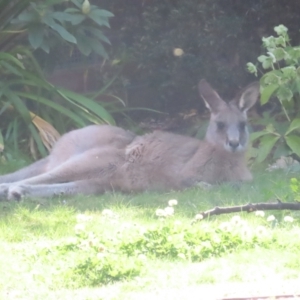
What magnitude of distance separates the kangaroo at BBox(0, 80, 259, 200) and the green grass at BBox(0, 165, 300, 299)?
99 cm

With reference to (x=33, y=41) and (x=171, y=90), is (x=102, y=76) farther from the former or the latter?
(x=33, y=41)

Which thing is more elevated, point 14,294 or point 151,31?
point 151,31

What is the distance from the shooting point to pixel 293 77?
852 cm

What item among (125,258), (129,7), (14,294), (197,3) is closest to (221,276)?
(125,258)

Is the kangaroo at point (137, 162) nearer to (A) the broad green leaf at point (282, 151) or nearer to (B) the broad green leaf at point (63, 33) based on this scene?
(A) the broad green leaf at point (282, 151)

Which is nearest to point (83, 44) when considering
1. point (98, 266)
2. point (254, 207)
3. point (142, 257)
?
point (254, 207)

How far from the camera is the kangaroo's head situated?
7.56m

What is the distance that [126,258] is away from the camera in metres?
4.59

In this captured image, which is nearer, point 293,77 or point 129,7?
point 293,77

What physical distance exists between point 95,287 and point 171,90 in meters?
6.96

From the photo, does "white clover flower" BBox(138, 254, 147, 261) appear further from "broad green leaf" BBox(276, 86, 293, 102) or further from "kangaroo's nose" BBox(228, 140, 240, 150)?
"broad green leaf" BBox(276, 86, 293, 102)

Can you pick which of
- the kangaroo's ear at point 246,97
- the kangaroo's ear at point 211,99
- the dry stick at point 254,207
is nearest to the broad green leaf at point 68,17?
the kangaroo's ear at point 211,99

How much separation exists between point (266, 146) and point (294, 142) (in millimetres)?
300

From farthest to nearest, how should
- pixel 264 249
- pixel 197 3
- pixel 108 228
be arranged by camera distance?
1. pixel 197 3
2. pixel 108 228
3. pixel 264 249
